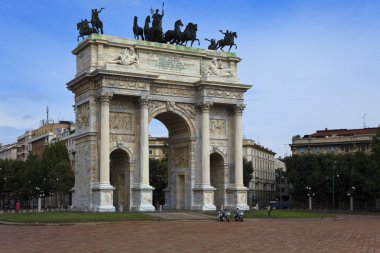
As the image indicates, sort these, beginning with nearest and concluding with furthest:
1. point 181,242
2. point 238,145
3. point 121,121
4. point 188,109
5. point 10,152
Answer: point 181,242, point 121,121, point 188,109, point 238,145, point 10,152

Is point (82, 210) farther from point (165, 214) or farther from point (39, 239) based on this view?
point (39, 239)

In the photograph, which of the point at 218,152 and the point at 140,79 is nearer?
the point at 140,79

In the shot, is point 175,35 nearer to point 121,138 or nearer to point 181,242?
point 121,138

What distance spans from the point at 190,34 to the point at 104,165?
52.5 feet

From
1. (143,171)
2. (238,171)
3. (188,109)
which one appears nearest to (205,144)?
(188,109)

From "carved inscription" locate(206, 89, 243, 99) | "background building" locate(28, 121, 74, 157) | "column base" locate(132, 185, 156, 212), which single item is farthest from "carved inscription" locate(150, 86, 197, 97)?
"background building" locate(28, 121, 74, 157)

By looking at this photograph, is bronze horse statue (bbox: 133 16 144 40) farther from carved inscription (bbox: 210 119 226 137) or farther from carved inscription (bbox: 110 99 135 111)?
carved inscription (bbox: 210 119 226 137)

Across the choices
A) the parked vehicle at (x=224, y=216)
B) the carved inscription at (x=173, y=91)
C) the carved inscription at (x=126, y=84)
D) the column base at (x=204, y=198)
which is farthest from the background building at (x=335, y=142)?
the parked vehicle at (x=224, y=216)

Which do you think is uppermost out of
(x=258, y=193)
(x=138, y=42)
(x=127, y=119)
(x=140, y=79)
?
(x=138, y=42)

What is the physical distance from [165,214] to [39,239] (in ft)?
72.6

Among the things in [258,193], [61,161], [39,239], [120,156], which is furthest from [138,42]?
[258,193]

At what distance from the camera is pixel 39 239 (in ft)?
92.0

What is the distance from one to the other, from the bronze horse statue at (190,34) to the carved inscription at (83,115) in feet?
38.0

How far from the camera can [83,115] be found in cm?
5478
